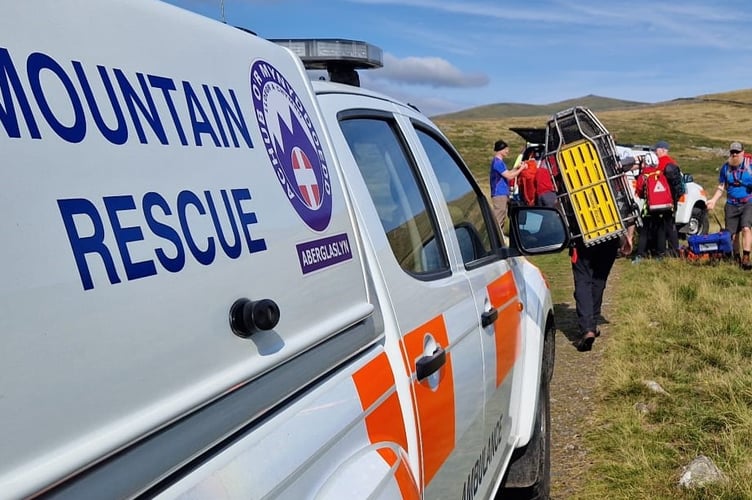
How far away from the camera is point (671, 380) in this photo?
16.9ft

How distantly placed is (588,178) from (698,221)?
737 centimetres

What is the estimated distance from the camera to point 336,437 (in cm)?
136

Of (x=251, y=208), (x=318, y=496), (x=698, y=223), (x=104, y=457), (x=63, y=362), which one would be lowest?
(x=698, y=223)

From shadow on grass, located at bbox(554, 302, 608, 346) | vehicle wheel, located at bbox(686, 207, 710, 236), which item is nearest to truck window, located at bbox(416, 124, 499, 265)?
shadow on grass, located at bbox(554, 302, 608, 346)

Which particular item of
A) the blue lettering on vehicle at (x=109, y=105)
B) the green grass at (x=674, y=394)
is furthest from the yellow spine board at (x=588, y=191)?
the blue lettering on vehicle at (x=109, y=105)

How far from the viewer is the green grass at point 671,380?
3.73m

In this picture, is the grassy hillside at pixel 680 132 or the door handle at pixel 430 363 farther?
the grassy hillside at pixel 680 132

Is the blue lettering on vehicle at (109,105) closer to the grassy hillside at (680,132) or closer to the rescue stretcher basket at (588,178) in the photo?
the rescue stretcher basket at (588,178)

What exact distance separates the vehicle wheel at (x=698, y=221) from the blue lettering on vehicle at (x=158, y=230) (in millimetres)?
13072

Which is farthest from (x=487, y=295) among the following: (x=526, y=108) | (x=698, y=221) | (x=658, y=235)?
(x=526, y=108)

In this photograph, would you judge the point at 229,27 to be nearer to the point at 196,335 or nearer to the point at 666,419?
the point at 196,335

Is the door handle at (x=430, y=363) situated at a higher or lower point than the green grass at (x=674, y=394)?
higher

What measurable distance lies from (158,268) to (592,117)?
21.1ft

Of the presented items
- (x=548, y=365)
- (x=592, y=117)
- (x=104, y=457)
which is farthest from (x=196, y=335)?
(x=592, y=117)
